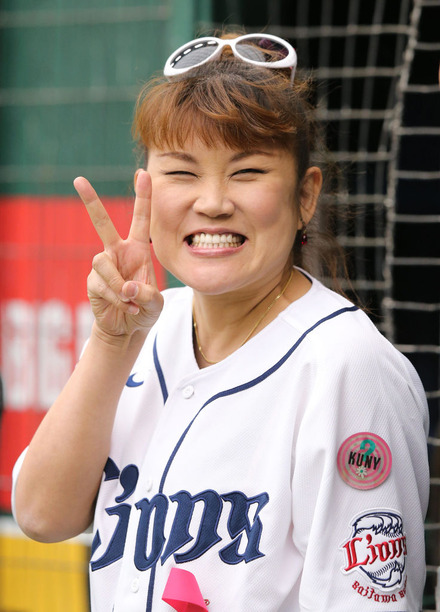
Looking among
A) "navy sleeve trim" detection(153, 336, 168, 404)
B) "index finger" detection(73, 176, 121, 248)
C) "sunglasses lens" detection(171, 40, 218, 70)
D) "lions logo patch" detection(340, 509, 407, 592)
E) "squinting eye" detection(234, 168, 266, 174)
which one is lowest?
"lions logo patch" detection(340, 509, 407, 592)

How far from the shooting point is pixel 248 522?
5.12ft

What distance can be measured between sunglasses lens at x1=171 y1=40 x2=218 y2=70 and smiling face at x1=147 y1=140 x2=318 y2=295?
0.22 metres

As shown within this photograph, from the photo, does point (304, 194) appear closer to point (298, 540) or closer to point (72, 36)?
point (298, 540)

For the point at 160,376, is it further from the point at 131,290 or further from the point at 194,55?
the point at 194,55

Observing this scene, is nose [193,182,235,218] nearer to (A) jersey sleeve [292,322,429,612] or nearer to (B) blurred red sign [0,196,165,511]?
(A) jersey sleeve [292,322,429,612]

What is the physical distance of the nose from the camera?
1649 mm

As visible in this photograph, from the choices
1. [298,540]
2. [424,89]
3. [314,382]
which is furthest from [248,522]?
[424,89]

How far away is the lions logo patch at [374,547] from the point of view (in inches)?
58.4

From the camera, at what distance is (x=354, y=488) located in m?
1.50

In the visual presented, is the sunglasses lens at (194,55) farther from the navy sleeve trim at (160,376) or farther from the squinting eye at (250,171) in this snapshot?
the navy sleeve trim at (160,376)

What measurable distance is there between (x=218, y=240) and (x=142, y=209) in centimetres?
18

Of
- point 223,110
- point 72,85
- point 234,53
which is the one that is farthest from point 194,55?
point 72,85

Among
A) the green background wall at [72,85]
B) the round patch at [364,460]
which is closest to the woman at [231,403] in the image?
the round patch at [364,460]

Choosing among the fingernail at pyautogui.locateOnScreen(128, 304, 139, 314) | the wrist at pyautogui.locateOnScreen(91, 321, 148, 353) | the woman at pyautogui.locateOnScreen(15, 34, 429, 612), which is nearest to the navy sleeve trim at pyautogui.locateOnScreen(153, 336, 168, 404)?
the woman at pyautogui.locateOnScreen(15, 34, 429, 612)
